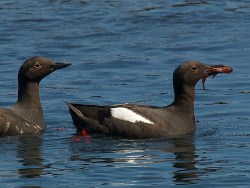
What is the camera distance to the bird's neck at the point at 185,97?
17.0m

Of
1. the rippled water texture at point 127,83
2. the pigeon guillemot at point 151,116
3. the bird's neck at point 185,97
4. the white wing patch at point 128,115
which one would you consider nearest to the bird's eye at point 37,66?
the pigeon guillemot at point 151,116

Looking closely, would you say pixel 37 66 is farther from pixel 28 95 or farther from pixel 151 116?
pixel 151 116

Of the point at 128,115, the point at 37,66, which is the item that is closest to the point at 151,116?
the point at 128,115

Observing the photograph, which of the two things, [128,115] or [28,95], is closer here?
[128,115]

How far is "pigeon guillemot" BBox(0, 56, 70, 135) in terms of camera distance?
1676cm

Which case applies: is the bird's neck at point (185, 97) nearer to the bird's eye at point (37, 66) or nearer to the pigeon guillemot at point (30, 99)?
the pigeon guillemot at point (30, 99)

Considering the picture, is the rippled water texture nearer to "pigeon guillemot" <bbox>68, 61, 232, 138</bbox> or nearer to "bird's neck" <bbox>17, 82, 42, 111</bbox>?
"pigeon guillemot" <bbox>68, 61, 232, 138</bbox>

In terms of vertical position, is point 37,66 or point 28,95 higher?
point 37,66

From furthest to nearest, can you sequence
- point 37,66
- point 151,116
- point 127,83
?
point 127,83 < point 37,66 < point 151,116

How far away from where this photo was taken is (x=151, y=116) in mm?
16578

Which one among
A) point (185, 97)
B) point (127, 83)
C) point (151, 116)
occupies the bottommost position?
point (127, 83)

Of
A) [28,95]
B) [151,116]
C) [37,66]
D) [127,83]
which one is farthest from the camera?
[127,83]

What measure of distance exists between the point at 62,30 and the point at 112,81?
205 inches

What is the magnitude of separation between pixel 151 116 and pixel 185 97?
0.74m
